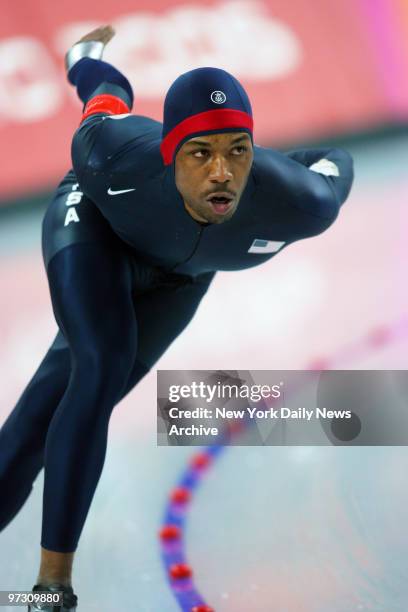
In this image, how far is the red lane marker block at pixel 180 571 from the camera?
107 inches

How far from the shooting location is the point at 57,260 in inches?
96.6

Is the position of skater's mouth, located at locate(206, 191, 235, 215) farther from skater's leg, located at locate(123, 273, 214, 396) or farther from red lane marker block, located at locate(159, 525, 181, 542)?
red lane marker block, located at locate(159, 525, 181, 542)

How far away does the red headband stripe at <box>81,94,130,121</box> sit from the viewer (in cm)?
259

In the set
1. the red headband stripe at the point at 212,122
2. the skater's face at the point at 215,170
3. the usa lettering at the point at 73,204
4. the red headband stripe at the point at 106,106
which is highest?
the red headband stripe at the point at 106,106

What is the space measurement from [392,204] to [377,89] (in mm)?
1228

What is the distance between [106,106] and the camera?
2611mm

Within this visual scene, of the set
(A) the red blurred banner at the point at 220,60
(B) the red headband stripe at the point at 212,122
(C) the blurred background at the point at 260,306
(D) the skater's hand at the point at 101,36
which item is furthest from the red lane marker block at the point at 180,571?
(A) the red blurred banner at the point at 220,60

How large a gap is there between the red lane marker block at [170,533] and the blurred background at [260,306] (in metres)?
0.04

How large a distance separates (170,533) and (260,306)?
4.92ft

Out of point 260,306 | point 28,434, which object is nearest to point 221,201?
point 28,434

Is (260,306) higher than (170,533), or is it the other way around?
(260,306)

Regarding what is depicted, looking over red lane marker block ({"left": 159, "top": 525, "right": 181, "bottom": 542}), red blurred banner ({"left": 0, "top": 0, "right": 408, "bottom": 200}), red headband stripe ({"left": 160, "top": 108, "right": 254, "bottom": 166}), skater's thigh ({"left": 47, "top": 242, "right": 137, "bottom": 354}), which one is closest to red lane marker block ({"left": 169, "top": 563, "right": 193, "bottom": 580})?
red lane marker block ({"left": 159, "top": 525, "right": 181, "bottom": 542})

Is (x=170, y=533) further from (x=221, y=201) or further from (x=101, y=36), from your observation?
(x=101, y=36)

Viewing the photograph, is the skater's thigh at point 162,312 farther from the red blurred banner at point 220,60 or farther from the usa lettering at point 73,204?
the red blurred banner at point 220,60
